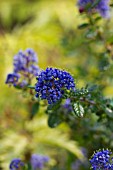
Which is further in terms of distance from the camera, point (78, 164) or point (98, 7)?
point (78, 164)

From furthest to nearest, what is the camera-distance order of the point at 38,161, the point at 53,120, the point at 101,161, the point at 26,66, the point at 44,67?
the point at 44,67 < the point at 38,161 < the point at 26,66 < the point at 53,120 < the point at 101,161

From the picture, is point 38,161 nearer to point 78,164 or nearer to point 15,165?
point 78,164

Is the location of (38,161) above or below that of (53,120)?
above

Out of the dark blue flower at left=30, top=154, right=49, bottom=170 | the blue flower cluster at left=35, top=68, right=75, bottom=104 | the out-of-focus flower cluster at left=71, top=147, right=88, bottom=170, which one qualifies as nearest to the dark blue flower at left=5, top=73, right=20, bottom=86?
the blue flower cluster at left=35, top=68, right=75, bottom=104

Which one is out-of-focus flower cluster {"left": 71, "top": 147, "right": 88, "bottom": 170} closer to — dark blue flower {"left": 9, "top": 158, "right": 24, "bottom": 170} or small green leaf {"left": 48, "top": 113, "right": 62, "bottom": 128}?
small green leaf {"left": 48, "top": 113, "right": 62, "bottom": 128}

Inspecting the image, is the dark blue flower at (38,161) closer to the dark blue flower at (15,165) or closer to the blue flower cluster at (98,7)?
the dark blue flower at (15,165)

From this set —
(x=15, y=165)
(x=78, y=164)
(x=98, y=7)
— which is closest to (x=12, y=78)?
(x=15, y=165)

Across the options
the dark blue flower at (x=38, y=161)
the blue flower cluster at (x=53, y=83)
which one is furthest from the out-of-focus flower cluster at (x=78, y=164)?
the blue flower cluster at (x=53, y=83)
